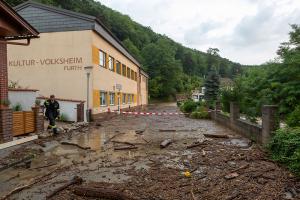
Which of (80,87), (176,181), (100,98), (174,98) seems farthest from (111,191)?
(174,98)

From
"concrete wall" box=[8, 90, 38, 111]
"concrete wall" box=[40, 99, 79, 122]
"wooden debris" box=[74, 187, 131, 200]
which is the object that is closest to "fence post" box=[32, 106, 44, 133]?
"concrete wall" box=[8, 90, 38, 111]

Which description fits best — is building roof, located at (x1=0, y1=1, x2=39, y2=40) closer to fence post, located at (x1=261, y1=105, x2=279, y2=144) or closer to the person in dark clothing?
the person in dark clothing

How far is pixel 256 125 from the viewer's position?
1163cm

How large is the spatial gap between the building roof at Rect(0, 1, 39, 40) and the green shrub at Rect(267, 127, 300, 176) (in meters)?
9.95

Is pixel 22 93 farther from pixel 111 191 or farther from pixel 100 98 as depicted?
pixel 100 98

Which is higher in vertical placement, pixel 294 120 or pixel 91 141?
pixel 294 120

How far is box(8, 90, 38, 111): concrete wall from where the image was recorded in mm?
13172

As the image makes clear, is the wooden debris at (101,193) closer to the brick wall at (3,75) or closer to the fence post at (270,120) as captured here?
the fence post at (270,120)

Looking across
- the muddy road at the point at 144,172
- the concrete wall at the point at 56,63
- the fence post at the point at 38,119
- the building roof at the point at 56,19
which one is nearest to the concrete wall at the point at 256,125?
the muddy road at the point at 144,172

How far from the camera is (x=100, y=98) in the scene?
24391 mm

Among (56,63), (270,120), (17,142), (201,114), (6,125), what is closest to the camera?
(270,120)

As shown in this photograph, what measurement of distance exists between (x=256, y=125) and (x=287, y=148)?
13.1 feet

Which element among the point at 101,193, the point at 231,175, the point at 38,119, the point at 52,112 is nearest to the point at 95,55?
the point at 52,112

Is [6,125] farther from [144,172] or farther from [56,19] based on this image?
[56,19]
